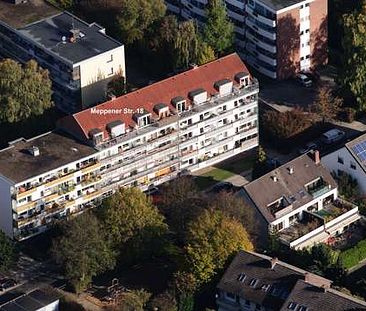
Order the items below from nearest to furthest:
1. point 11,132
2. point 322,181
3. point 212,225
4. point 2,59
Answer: point 212,225 → point 322,181 → point 11,132 → point 2,59

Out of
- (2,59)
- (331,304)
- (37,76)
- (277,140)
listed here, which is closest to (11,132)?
(37,76)

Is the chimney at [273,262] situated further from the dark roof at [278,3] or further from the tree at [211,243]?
the dark roof at [278,3]

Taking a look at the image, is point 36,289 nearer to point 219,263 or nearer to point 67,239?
point 67,239

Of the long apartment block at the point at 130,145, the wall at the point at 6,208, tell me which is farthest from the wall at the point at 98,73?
the wall at the point at 6,208

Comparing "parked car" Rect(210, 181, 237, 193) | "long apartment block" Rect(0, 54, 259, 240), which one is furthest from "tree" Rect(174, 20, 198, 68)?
"parked car" Rect(210, 181, 237, 193)

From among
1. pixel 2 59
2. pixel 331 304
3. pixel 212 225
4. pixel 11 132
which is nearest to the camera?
pixel 331 304

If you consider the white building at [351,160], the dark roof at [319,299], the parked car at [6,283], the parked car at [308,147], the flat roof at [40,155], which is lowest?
the parked car at [6,283]
